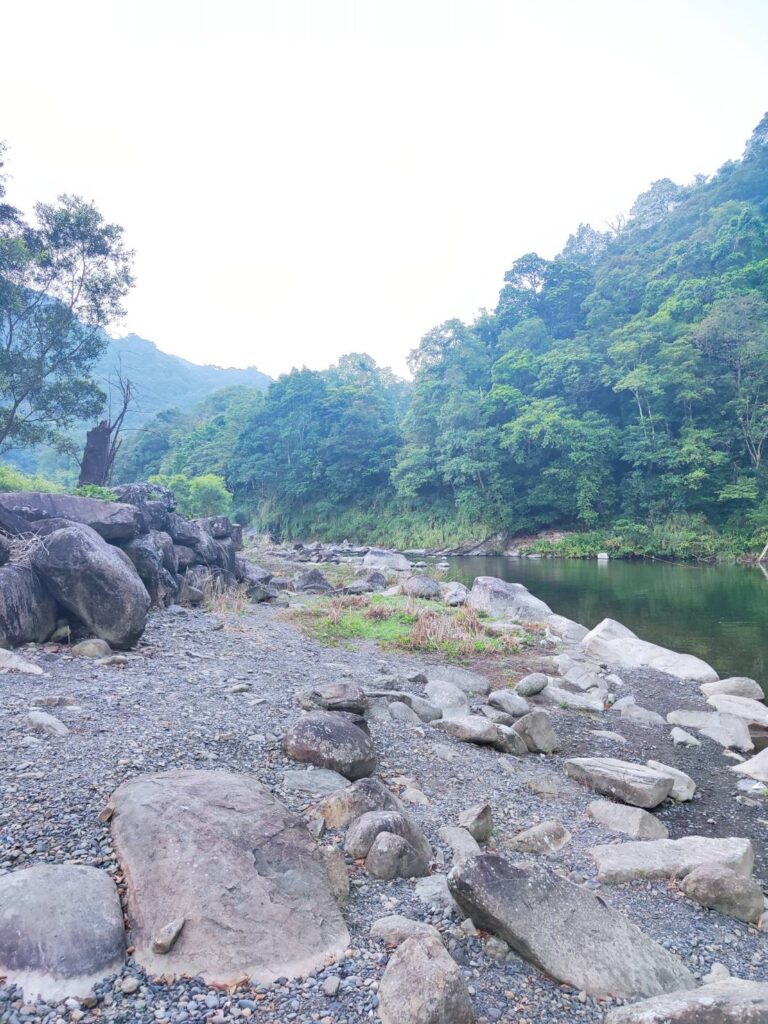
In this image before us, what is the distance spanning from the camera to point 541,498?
130ft

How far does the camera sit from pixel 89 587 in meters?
8.07

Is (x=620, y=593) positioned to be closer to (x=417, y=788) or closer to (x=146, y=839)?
(x=417, y=788)

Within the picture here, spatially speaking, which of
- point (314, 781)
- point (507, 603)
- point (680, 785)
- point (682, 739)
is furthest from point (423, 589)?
point (314, 781)

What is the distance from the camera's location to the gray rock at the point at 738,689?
9.32 metres

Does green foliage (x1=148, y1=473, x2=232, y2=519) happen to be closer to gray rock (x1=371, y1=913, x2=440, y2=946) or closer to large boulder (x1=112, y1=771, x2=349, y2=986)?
large boulder (x1=112, y1=771, x2=349, y2=986)

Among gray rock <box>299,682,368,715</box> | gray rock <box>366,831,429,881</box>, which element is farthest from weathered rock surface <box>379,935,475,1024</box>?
gray rock <box>299,682,368,715</box>

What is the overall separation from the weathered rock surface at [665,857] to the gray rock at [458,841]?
87 cm

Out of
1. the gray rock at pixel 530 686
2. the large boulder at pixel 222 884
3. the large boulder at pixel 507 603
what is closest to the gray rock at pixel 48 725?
the large boulder at pixel 222 884

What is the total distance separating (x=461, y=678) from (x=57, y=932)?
744 centimetres

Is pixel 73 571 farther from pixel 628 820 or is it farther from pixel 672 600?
pixel 672 600

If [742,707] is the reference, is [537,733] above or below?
below

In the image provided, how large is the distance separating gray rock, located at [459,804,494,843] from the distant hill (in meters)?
95.2

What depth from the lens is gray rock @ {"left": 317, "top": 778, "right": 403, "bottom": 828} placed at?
12.7 feet

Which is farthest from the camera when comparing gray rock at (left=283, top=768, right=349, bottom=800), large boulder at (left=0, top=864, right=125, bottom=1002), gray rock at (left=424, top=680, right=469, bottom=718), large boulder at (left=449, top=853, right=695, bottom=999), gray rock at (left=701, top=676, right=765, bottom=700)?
gray rock at (left=701, top=676, right=765, bottom=700)
